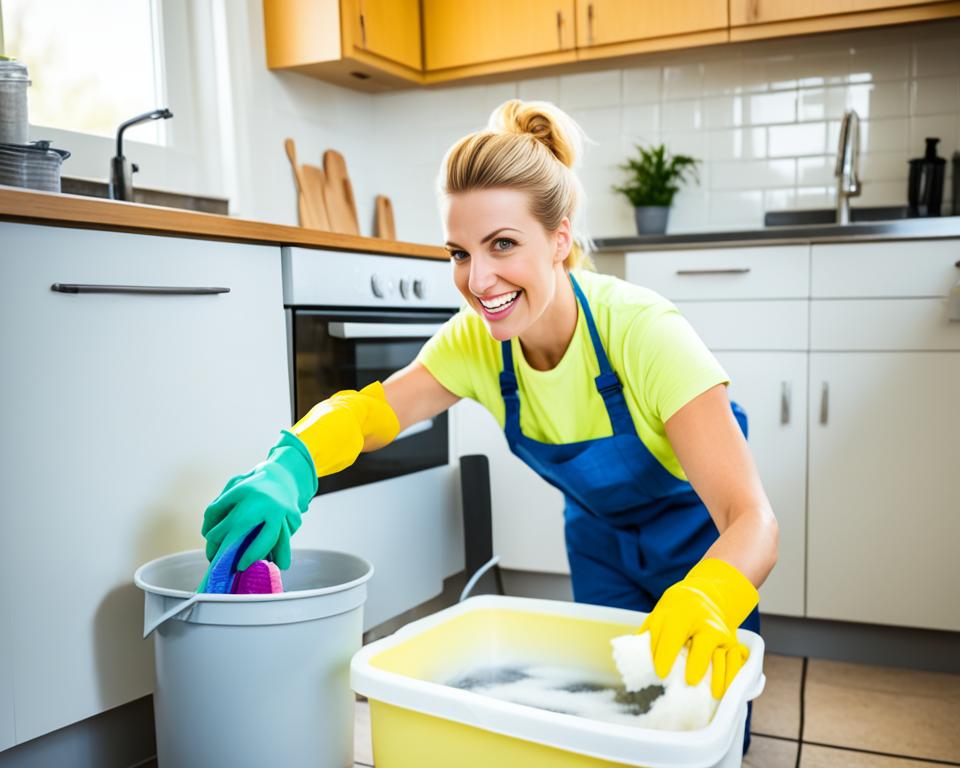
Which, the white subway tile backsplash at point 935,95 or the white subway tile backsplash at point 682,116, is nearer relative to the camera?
the white subway tile backsplash at point 935,95

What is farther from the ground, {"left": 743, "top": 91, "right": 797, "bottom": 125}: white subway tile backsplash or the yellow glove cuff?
{"left": 743, "top": 91, "right": 797, "bottom": 125}: white subway tile backsplash

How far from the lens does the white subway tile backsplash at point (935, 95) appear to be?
262 cm

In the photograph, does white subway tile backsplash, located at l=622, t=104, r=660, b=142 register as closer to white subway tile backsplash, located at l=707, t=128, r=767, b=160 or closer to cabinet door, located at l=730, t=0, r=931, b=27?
white subway tile backsplash, located at l=707, t=128, r=767, b=160

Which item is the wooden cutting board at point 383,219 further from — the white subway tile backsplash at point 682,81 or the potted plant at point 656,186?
the white subway tile backsplash at point 682,81

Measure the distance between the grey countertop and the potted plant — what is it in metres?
0.49

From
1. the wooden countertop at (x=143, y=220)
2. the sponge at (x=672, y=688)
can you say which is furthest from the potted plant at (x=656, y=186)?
the sponge at (x=672, y=688)

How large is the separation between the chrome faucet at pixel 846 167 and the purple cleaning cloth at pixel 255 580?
1984 millimetres

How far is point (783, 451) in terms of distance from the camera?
2.22 m

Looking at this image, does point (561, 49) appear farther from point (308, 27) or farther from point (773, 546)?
point (773, 546)

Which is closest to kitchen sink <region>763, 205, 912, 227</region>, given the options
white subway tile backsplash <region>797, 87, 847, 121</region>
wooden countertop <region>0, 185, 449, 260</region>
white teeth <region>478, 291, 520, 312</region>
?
white subway tile backsplash <region>797, 87, 847, 121</region>

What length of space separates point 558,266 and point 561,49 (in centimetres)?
156

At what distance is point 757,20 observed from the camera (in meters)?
2.57

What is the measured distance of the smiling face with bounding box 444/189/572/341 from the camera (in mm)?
1326

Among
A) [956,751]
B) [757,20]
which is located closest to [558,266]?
[956,751]
